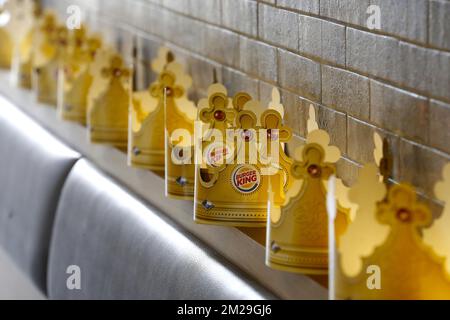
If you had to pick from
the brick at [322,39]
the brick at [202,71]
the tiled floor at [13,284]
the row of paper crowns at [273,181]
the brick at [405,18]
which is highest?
the brick at [202,71]

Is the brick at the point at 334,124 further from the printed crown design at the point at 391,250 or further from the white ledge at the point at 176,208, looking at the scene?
the printed crown design at the point at 391,250

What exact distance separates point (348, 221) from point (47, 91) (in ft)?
4.81

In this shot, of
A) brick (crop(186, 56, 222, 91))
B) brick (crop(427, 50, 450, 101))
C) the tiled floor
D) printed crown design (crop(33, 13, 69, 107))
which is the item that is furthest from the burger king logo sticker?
printed crown design (crop(33, 13, 69, 107))

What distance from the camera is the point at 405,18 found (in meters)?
1.35

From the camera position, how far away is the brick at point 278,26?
170cm

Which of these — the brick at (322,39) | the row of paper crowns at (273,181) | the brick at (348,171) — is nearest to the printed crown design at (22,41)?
the row of paper crowns at (273,181)

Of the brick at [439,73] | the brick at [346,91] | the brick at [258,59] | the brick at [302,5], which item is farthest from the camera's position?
the brick at [258,59]

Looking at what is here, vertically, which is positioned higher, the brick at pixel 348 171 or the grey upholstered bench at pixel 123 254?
the brick at pixel 348 171

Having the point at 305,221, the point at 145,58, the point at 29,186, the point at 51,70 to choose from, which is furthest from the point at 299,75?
the point at 51,70

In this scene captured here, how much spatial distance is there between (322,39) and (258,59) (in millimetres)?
265

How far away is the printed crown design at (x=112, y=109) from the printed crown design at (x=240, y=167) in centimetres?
56

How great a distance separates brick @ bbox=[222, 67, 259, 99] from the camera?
1.88 metres
